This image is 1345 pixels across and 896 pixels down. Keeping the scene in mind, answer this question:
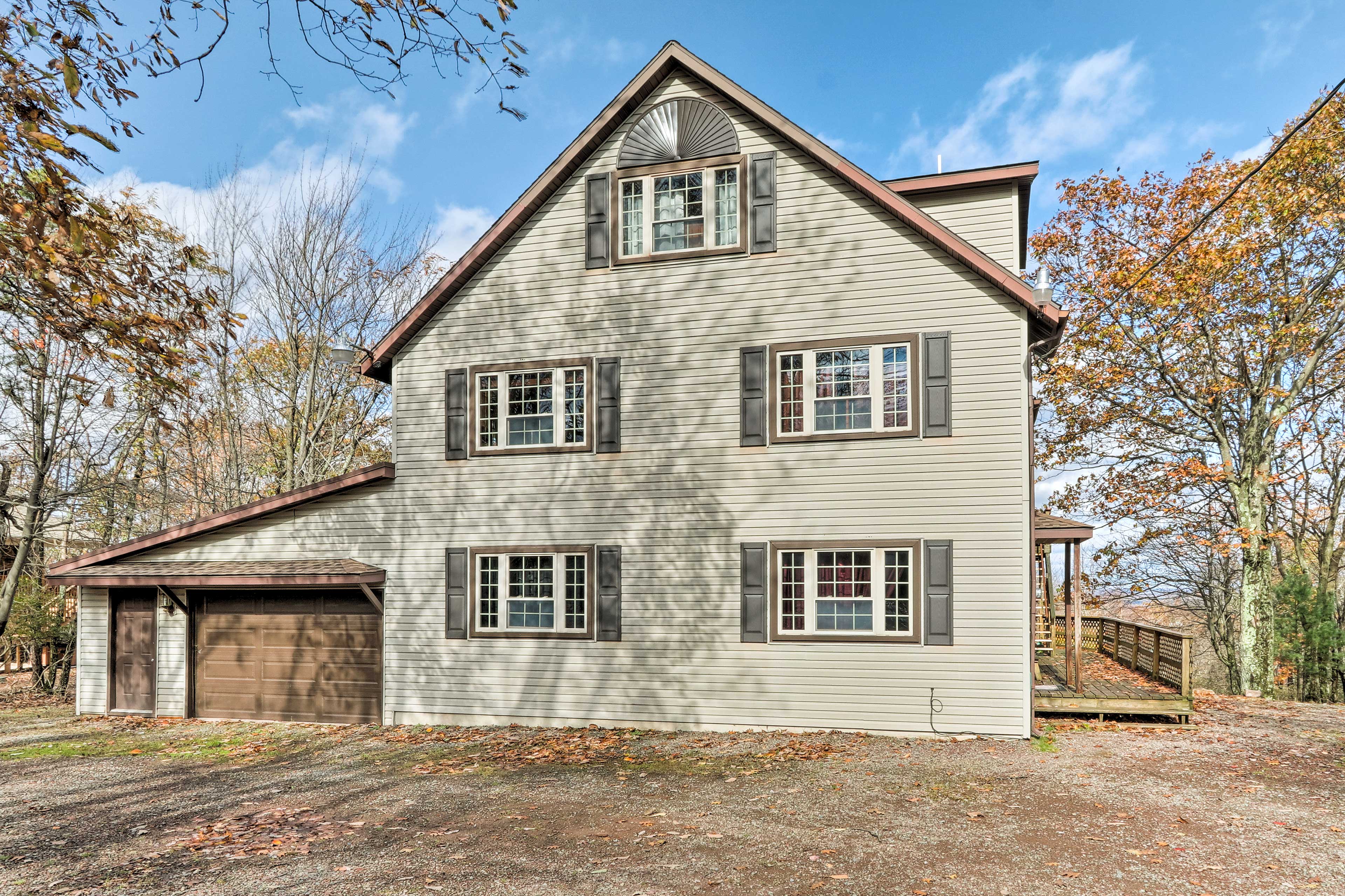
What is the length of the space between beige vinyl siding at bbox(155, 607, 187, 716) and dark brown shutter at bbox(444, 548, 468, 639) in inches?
187

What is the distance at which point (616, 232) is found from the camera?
41.0 feet

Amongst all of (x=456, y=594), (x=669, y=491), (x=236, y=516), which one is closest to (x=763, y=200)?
(x=669, y=491)

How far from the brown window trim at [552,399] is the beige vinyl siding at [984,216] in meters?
5.54

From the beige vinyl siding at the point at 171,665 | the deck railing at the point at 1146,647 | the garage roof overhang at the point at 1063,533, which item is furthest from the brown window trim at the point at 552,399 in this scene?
the deck railing at the point at 1146,647

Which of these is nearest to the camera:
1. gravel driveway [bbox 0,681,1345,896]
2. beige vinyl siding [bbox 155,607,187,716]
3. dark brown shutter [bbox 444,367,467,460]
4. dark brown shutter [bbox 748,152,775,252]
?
gravel driveway [bbox 0,681,1345,896]

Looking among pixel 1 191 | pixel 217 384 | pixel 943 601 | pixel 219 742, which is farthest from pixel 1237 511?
pixel 217 384

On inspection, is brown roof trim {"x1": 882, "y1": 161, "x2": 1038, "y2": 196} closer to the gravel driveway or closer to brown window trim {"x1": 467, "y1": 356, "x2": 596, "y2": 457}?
brown window trim {"x1": 467, "y1": 356, "x2": 596, "y2": 457}

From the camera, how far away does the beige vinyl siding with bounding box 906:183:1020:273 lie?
38.5ft

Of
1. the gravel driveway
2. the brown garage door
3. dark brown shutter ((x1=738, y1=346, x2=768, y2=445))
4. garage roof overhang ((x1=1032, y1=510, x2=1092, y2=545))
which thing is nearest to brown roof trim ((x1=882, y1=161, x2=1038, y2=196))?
dark brown shutter ((x1=738, y1=346, x2=768, y2=445))

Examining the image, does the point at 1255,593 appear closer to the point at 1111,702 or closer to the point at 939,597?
the point at 1111,702

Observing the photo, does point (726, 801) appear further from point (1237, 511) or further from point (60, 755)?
point (1237, 511)

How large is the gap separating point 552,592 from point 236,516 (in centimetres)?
541

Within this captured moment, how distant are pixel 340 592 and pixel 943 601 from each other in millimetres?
9184

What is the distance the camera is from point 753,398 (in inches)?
461
